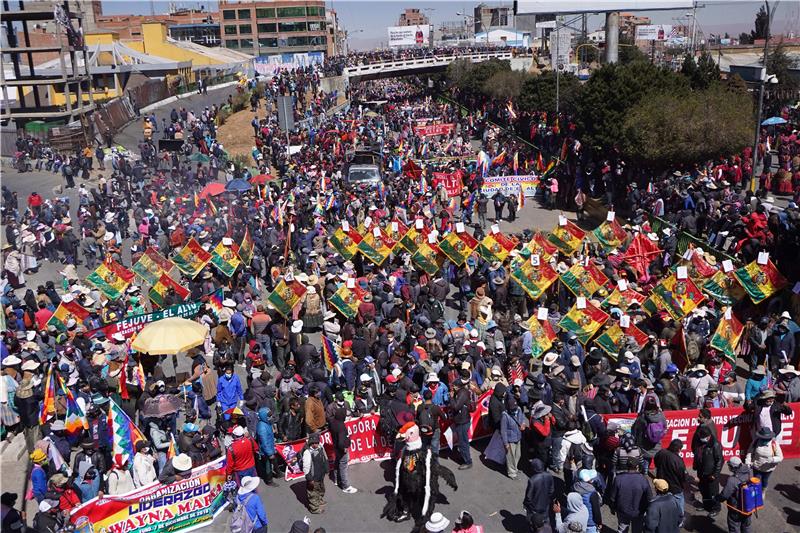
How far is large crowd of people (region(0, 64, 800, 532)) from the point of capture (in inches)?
390

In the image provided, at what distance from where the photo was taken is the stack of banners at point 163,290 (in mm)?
16891

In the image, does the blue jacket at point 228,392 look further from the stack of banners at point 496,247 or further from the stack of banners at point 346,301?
the stack of banners at point 496,247

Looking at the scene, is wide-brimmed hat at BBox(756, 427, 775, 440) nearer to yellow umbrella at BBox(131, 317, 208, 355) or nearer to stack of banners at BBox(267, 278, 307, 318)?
yellow umbrella at BBox(131, 317, 208, 355)

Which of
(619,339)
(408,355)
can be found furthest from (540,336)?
(408,355)

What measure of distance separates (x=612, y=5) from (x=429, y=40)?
71.7 meters

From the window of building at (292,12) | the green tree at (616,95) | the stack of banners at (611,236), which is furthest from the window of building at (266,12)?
the stack of banners at (611,236)

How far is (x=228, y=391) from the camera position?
1209 centimetres

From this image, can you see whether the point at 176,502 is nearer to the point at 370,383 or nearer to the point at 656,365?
the point at 370,383

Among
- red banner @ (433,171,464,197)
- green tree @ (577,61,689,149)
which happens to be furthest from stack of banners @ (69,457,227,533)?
green tree @ (577,61,689,149)

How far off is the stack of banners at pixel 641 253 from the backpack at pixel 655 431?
317 inches

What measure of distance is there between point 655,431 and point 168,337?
302 inches

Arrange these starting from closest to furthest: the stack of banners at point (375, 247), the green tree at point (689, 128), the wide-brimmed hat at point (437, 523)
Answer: the wide-brimmed hat at point (437, 523)
the stack of banners at point (375, 247)
the green tree at point (689, 128)

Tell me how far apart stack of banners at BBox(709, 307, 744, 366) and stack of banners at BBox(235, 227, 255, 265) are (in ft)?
35.4

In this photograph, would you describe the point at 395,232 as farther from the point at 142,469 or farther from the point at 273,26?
the point at 273,26
